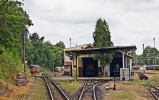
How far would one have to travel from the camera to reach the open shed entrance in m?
67.9

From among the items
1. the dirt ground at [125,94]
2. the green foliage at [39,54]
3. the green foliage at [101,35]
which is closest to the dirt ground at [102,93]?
the dirt ground at [125,94]

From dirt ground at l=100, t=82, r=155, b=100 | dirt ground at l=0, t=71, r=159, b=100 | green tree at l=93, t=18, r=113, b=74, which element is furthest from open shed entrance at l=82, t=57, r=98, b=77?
dirt ground at l=100, t=82, r=155, b=100

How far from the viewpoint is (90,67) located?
2694 inches

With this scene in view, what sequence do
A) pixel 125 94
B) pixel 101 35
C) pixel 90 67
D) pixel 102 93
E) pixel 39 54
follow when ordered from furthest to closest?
pixel 39 54 < pixel 90 67 < pixel 101 35 < pixel 102 93 < pixel 125 94

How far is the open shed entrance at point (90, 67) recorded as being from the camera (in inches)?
2675

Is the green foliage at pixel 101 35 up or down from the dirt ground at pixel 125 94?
up

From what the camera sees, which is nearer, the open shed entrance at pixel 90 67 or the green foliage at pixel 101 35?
the green foliage at pixel 101 35

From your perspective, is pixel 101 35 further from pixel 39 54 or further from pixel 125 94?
pixel 39 54

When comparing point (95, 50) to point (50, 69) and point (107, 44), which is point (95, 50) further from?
point (50, 69)

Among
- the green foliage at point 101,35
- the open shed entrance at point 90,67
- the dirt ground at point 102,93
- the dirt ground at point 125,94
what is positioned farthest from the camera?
the open shed entrance at point 90,67

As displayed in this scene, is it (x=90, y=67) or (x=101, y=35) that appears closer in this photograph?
(x=101, y=35)

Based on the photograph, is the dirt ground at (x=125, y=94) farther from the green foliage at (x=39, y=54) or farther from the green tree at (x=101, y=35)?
the green foliage at (x=39, y=54)

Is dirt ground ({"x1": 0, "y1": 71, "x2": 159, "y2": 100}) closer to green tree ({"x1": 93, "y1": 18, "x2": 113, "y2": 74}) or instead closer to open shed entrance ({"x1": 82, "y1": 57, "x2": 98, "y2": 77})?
green tree ({"x1": 93, "y1": 18, "x2": 113, "y2": 74})

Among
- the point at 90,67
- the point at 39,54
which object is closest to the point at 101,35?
the point at 90,67
